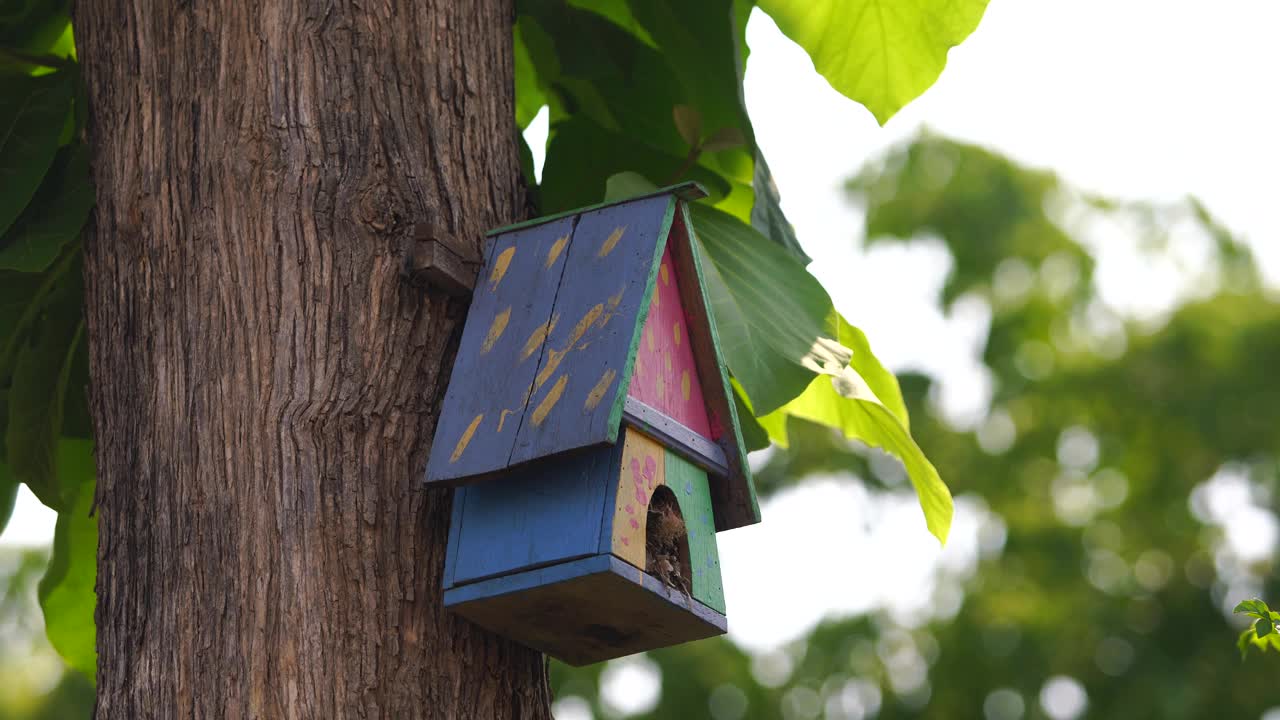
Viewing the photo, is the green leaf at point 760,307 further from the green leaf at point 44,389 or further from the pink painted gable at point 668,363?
the green leaf at point 44,389

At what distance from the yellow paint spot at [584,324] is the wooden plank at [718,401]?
21cm

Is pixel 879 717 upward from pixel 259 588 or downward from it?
upward

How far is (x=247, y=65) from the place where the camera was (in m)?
1.85

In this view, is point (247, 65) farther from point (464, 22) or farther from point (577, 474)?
point (577, 474)

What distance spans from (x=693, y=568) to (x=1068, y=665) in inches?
411

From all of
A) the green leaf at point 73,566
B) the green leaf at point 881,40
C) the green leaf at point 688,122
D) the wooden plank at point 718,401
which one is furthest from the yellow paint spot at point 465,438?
the green leaf at point 73,566

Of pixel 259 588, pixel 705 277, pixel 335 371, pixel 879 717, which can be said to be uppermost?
pixel 879 717

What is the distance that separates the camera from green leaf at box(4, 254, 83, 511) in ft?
7.27

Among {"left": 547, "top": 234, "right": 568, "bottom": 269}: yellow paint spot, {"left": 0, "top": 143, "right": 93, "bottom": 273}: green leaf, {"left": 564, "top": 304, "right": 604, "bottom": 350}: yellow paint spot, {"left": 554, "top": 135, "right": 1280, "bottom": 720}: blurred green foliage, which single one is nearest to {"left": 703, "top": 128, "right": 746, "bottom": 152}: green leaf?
{"left": 547, "top": 234, "right": 568, "bottom": 269}: yellow paint spot

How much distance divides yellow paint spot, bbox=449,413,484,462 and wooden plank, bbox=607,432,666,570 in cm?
18

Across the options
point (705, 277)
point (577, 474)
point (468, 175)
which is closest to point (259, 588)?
point (577, 474)

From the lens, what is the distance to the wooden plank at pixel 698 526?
1.80 meters

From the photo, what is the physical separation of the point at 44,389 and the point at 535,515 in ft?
3.39

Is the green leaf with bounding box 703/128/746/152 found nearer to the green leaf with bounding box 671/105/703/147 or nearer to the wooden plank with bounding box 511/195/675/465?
the green leaf with bounding box 671/105/703/147
